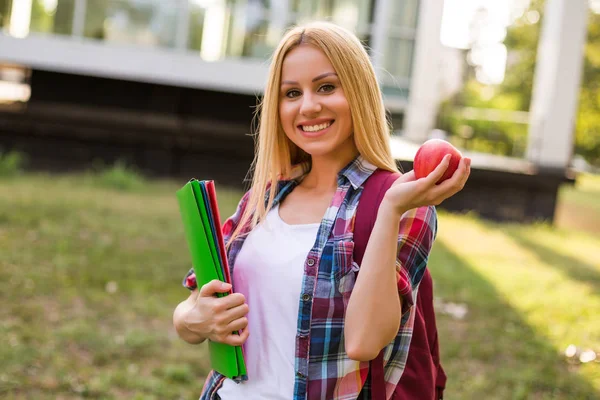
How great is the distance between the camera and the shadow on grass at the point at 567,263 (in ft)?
23.8

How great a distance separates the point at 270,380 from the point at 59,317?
359cm

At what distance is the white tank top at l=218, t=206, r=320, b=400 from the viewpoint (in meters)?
1.74

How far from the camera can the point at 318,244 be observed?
1.67 metres

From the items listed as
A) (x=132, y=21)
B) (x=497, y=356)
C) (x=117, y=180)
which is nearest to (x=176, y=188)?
(x=117, y=180)

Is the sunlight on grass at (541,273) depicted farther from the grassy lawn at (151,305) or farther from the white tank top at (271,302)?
the white tank top at (271,302)

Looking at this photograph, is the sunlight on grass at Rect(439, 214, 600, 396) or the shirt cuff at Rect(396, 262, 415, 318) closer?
the shirt cuff at Rect(396, 262, 415, 318)

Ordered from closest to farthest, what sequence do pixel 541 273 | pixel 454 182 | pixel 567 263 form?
1. pixel 454 182
2. pixel 541 273
3. pixel 567 263

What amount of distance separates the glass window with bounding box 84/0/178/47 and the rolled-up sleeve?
1158 centimetres

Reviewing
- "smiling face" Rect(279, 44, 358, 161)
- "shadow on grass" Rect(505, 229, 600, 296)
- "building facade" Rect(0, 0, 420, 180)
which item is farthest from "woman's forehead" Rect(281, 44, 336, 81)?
"building facade" Rect(0, 0, 420, 180)

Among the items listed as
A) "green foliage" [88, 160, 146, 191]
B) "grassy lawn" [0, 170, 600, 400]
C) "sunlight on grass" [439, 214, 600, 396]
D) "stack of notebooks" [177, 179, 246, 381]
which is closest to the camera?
"stack of notebooks" [177, 179, 246, 381]

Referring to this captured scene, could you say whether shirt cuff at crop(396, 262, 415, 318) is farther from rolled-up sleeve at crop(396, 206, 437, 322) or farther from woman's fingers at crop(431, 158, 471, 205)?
woman's fingers at crop(431, 158, 471, 205)

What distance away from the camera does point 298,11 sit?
13.0m

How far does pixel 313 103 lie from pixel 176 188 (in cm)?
948

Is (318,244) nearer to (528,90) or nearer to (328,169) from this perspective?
(328,169)
